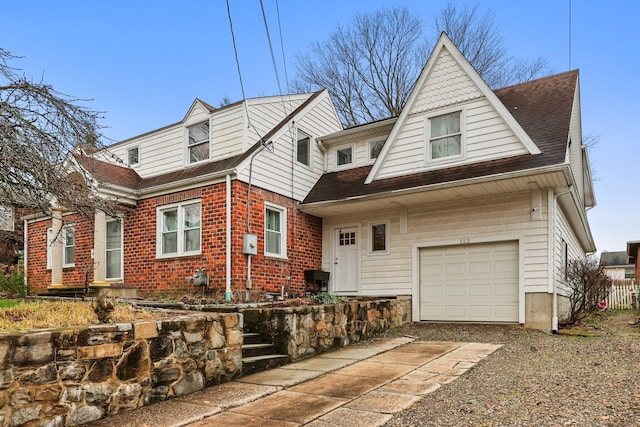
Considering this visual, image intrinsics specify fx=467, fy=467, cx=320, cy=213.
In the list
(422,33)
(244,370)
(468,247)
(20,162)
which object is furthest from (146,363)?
(422,33)

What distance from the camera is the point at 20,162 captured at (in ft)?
18.3

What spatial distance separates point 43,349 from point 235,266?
6.58 meters

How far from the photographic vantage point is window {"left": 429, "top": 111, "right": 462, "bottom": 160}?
11102 mm

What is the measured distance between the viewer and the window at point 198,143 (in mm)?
12703

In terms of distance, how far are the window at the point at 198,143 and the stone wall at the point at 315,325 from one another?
6370 millimetres

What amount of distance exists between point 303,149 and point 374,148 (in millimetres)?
2051

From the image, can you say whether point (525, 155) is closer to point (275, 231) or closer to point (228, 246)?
point (275, 231)

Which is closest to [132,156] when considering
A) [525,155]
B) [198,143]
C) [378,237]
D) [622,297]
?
[198,143]

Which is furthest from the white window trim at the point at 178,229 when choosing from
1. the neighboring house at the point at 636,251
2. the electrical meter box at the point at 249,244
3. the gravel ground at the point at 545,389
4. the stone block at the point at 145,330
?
the neighboring house at the point at 636,251

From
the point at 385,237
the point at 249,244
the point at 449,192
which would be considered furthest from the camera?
the point at 385,237

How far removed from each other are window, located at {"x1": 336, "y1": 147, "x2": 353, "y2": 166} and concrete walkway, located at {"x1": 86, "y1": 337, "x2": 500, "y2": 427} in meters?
7.54

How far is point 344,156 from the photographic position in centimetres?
1405

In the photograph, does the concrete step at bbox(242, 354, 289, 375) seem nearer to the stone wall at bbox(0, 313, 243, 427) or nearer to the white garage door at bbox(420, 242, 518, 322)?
the stone wall at bbox(0, 313, 243, 427)

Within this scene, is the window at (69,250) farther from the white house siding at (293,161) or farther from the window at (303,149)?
the window at (303,149)
